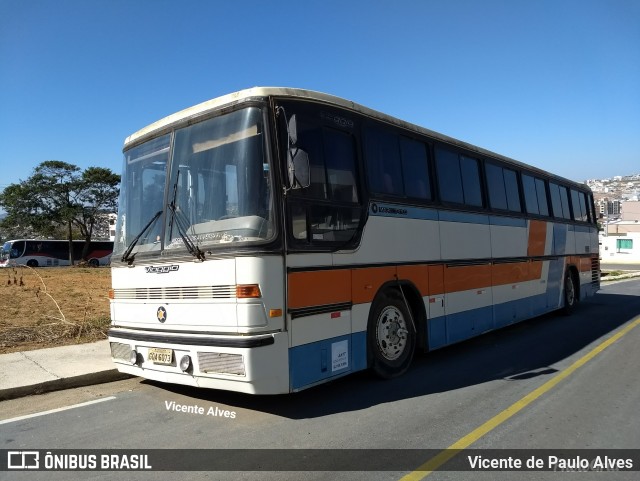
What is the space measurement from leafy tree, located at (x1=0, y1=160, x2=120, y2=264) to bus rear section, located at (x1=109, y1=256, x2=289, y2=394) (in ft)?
174

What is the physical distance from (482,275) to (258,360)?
5.41m

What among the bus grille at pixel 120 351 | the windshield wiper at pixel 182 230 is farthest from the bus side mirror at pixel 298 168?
the bus grille at pixel 120 351

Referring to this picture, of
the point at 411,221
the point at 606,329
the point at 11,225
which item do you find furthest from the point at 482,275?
the point at 11,225

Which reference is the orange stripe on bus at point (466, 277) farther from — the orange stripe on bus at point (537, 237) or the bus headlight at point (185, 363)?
the bus headlight at point (185, 363)

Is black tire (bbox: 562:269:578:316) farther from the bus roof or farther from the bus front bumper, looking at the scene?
the bus front bumper

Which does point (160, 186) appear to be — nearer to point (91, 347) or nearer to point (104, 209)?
point (91, 347)

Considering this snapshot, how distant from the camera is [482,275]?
888 centimetres

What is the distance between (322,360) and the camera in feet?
17.7

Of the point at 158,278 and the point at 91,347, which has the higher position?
the point at 158,278

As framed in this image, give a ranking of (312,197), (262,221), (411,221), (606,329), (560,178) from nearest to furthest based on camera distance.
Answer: (262,221)
(312,197)
(411,221)
(606,329)
(560,178)

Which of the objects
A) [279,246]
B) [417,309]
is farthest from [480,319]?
[279,246]

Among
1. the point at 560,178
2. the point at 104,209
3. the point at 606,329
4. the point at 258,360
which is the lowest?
the point at 606,329

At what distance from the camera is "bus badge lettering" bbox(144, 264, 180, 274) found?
5434mm

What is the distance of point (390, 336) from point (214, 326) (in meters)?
2.55
